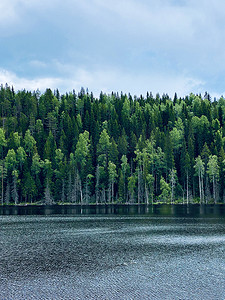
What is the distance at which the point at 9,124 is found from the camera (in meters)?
168

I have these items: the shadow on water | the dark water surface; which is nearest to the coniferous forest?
the shadow on water

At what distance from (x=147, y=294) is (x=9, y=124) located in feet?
516

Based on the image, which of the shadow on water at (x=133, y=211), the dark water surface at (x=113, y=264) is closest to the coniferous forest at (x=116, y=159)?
the shadow on water at (x=133, y=211)

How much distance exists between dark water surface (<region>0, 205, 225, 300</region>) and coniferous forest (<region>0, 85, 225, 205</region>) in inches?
3368

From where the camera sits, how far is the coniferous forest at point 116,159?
134 meters

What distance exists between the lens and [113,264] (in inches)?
1155

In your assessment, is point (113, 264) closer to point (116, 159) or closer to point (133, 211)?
point (133, 211)

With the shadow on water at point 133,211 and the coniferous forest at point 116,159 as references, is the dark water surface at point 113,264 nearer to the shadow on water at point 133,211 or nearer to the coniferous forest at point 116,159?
the shadow on water at point 133,211

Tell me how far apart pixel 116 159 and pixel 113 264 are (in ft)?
381

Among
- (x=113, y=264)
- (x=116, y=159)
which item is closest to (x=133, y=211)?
(x=116, y=159)

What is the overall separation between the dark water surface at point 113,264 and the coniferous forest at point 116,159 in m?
85.6

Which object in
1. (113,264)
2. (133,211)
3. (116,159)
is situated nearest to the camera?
(113,264)

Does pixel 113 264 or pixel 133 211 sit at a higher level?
pixel 113 264

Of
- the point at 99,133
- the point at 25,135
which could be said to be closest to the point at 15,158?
the point at 25,135
